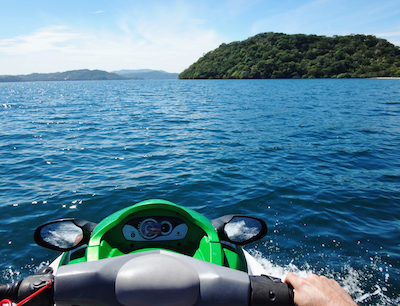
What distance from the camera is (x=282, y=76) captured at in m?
113

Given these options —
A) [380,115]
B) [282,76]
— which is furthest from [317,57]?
[380,115]

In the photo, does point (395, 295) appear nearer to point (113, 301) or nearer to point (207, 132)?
point (113, 301)

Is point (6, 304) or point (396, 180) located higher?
point (6, 304)

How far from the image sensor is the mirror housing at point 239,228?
298cm

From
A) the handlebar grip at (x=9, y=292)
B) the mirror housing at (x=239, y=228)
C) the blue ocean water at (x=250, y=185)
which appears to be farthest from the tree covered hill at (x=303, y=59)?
the handlebar grip at (x=9, y=292)

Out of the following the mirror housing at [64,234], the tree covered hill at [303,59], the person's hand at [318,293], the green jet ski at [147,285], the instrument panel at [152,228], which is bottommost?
the mirror housing at [64,234]

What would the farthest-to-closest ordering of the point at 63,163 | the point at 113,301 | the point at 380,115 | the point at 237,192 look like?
the point at 380,115, the point at 63,163, the point at 237,192, the point at 113,301

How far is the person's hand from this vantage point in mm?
1569

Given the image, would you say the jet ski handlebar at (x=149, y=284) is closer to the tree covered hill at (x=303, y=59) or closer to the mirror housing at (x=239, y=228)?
the mirror housing at (x=239, y=228)

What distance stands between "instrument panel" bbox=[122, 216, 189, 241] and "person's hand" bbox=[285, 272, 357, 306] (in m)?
1.34

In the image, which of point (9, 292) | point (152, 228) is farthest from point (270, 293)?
point (9, 292)

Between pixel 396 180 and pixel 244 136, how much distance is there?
22.5 ft

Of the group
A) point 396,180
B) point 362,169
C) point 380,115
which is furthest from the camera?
point 380,115

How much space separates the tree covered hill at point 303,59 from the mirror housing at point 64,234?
110 m
